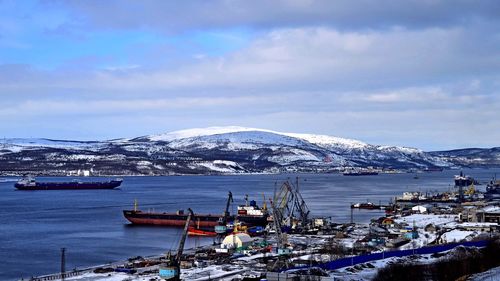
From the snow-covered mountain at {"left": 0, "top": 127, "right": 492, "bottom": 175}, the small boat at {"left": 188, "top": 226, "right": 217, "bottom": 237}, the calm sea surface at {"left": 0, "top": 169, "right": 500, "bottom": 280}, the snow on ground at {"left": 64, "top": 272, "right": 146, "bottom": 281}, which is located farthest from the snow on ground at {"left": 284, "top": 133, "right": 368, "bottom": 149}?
the snow on ground at {"left": 64, "top": 272, "right": 146, "bottom": 281}

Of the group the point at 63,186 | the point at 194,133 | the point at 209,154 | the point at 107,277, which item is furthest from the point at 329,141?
the point at 107,277

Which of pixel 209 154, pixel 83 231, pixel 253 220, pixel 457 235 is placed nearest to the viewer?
pixel 457 235

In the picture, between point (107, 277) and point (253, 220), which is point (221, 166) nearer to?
point (253, 220)

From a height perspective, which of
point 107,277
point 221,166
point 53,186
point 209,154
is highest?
point 209,154

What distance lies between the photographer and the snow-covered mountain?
102625 millimetres

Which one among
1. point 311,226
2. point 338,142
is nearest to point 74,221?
point 311,226

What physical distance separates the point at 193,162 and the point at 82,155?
743 inches

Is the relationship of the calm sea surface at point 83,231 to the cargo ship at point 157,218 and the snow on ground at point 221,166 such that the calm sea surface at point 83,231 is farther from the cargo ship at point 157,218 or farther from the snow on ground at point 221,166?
the snow on ground at point 221,166

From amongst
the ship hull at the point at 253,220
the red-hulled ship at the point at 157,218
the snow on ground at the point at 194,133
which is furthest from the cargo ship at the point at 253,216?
the snow on ground at the point at 194,133

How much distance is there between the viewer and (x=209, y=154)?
131m

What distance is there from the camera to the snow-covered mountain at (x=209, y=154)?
4040 inches

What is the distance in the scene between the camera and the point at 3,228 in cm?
2647

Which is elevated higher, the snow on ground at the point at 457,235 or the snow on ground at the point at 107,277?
the snow on ground at the point at 457,235

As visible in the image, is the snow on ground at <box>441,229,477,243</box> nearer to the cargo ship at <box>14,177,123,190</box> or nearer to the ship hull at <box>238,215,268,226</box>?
the ship hull at <box>238,215,268,226</box>
